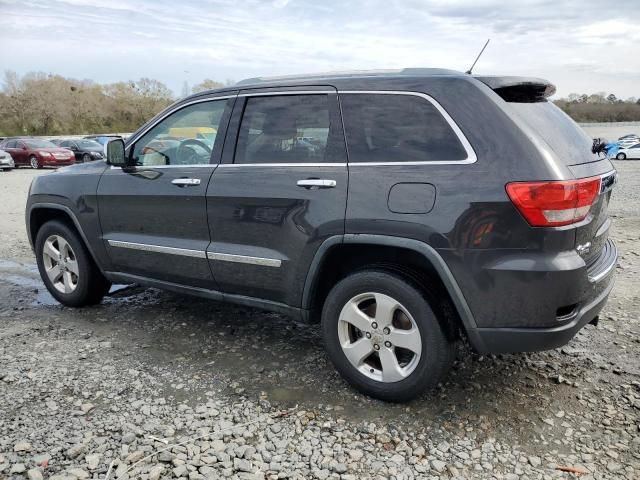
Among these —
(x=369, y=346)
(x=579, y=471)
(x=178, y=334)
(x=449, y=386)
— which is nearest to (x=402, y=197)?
(x=369, y=346)

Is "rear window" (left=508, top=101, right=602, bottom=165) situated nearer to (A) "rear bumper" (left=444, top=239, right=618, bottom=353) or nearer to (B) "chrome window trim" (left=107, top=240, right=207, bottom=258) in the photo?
(A) "rear bumper" (left=444, top=239, right=618, bottom=353)

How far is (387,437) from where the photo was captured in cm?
290

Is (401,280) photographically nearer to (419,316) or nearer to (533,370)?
(419,316)

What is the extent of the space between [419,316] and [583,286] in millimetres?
840

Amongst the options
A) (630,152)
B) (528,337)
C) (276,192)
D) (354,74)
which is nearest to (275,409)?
(276,192)

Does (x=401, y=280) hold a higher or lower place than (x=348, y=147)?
lower

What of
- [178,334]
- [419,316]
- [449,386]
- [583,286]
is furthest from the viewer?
[178,334]

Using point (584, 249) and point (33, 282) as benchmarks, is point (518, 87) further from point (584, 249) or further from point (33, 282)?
point (33, 282)

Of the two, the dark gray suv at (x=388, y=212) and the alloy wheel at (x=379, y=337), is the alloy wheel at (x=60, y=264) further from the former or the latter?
the alloy wheel at (x=379, y=337)

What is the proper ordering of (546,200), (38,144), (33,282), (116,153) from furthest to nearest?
(38,144), (33,282), (116,153), (546,200)

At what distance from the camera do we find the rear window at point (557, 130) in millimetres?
2867

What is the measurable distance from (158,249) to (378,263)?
1.77 metres

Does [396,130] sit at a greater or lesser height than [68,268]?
greater

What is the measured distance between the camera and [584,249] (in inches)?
112
